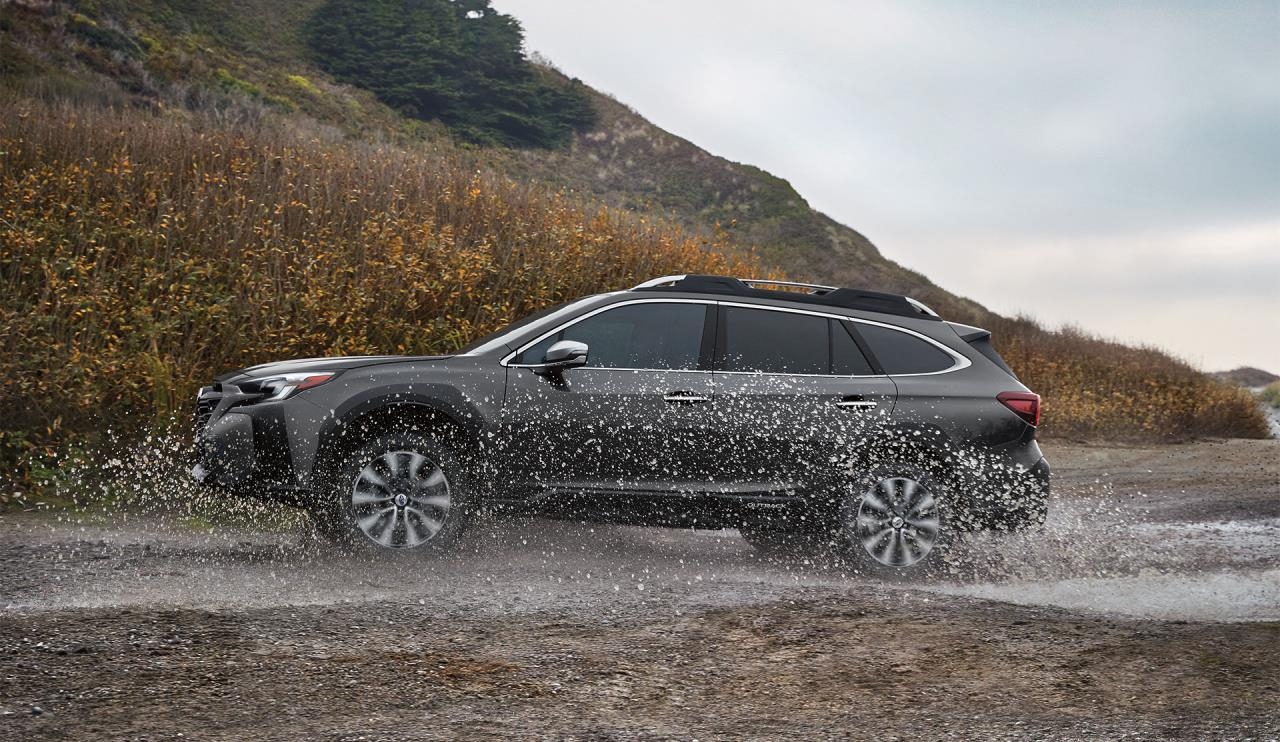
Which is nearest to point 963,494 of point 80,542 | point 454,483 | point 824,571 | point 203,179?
point 824,571

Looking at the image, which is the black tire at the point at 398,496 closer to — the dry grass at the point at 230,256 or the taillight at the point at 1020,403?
the taillight at the point at 1020,403

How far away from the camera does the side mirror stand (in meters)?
6.66

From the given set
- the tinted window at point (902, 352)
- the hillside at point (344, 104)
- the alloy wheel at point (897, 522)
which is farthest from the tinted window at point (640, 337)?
the hillside at point (344, 104)

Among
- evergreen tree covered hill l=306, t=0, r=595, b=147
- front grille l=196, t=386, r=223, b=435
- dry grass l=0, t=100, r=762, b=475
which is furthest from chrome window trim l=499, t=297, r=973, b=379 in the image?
evergreen tree covered hill l=306, t=0, r=595, b=147

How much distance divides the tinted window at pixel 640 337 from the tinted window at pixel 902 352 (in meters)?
1.13

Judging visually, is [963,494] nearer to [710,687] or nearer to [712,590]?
[712,590]

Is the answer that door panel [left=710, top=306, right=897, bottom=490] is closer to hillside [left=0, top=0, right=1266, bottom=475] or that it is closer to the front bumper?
the front bumper

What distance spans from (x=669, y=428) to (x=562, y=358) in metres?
0.79

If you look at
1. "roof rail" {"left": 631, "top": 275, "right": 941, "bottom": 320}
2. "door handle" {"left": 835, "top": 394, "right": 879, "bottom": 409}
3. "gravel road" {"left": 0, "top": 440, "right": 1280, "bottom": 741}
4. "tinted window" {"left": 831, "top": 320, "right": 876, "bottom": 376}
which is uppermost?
"roof rail" {"left": 631, "top": 275, "right": 941, "bottom": 320}

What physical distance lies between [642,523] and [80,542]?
3.88 metres

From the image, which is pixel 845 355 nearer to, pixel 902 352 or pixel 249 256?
pixel 902 352

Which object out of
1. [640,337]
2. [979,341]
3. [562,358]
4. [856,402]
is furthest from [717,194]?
[562,358]

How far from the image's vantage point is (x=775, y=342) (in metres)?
7.26

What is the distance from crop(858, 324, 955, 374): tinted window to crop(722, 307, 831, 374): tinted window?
12.6 inches
